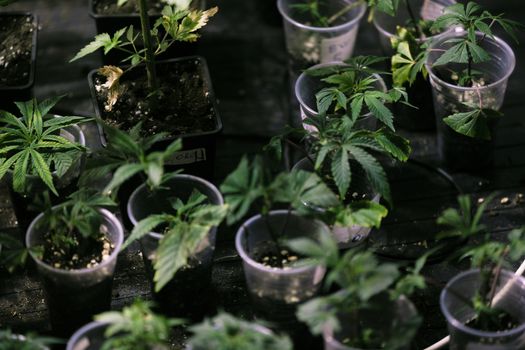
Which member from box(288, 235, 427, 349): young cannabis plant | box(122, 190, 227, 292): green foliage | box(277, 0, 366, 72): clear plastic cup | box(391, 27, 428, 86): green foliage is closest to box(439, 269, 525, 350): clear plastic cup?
box(288, 235, 427, 349): young cannabis plant

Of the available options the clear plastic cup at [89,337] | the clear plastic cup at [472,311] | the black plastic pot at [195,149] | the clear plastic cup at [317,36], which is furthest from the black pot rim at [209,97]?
the clear plastic cup at [472,311]

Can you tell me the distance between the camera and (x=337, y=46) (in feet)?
11.1

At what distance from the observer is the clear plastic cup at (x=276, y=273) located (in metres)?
2.46

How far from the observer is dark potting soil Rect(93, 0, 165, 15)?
333 centimetres

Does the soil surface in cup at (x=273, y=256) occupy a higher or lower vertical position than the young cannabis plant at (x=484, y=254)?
lower

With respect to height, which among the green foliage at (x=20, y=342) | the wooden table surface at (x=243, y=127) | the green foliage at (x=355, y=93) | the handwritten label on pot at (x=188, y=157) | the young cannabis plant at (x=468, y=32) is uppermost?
the young cannabis plant at (x=468, y=32)

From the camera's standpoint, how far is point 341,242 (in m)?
2.75

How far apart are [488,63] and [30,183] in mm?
1478

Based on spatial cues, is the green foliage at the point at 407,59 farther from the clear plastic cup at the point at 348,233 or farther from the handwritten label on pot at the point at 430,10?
the clear plastic cup at the point at 348,233

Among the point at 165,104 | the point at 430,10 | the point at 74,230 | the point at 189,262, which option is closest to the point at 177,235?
the point at 189,262

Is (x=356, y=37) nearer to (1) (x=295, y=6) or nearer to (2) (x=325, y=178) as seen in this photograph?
(1) (x=295, y=6)

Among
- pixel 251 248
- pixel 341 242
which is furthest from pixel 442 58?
pixel 251 248

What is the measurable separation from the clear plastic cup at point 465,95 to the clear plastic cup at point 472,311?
Answer: 2.29 ft

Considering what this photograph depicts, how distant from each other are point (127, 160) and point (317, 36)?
1.13m
